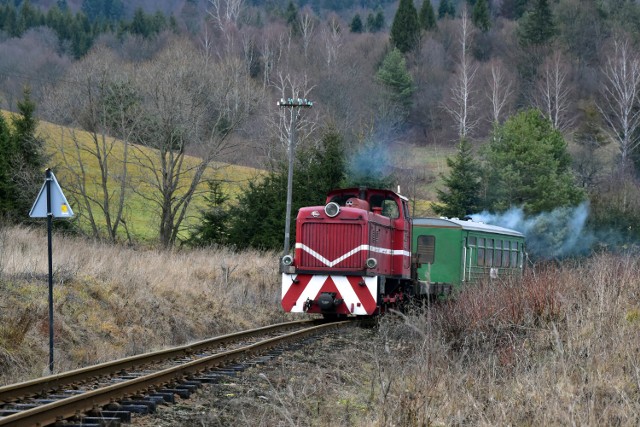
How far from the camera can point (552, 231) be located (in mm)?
44312

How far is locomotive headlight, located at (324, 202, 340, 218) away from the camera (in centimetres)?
1845

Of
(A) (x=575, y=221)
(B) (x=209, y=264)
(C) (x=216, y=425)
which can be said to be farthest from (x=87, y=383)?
(A) (x=575, y=221)

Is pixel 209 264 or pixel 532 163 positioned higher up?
pixel 532 163

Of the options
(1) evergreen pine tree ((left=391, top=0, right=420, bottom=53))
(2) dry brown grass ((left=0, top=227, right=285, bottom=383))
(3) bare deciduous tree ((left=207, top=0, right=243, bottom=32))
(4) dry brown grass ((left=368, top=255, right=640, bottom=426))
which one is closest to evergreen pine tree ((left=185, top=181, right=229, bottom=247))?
(2) dry brown grass ((left=0, top=227, right=285, bottom=383))

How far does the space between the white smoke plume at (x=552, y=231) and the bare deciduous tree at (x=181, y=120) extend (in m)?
13.3

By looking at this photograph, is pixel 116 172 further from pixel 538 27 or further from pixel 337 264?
pixel 538 27

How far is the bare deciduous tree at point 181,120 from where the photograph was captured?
1550 inches

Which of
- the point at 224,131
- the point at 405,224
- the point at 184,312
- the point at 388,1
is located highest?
the point at 388,1

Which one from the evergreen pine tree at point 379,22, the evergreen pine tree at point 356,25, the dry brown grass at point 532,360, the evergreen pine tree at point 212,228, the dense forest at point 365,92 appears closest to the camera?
the dry brown grass at point 532,360

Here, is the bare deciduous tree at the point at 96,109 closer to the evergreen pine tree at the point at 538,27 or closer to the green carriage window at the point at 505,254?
the green carriage window at the point at 505,254

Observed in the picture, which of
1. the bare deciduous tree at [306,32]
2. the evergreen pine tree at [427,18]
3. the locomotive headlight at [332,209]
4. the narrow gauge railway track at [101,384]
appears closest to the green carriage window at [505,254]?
the locomotive headlight at [332,209]

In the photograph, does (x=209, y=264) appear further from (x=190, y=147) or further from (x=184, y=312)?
(x=190, y=147)

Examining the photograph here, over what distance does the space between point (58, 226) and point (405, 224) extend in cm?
2083

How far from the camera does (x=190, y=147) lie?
42.9m
